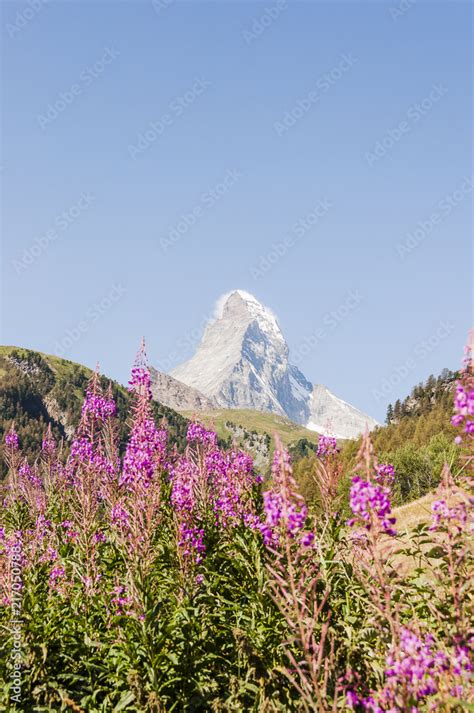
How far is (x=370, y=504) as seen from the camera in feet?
Result: 13.4

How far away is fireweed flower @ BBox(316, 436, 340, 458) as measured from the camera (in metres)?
8.53

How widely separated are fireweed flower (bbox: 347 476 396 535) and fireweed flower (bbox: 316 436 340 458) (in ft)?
13.7

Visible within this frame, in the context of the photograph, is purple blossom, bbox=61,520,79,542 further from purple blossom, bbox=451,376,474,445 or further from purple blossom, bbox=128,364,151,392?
purple blossom, bbox=451,376,474,445

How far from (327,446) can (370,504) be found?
4.86 m

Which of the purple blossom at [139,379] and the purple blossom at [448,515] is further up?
the purple blossom at [139,379]

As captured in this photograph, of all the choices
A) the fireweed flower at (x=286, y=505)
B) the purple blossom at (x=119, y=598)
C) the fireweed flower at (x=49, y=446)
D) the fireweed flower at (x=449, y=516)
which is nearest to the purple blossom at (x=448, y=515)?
the fireweed flower at (x=449, y=516)

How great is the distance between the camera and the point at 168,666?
20.7ft

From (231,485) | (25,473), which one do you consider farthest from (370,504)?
(25,473)

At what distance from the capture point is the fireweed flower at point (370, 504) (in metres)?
4.08

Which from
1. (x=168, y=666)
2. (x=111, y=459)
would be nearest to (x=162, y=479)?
(x=111, y=459)

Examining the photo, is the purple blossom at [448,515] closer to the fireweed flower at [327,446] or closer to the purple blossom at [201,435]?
the fireweed flower at [327,446]

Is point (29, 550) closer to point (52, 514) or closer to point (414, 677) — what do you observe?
point (52, 514)

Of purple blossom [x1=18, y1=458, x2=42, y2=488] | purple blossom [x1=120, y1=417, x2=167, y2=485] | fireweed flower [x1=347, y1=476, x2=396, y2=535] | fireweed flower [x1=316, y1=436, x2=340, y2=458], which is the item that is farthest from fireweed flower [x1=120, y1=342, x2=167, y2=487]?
purple blossom [x1=18, y1=458, x2=42, y2=488]

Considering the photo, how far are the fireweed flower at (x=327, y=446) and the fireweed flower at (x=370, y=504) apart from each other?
417cm
